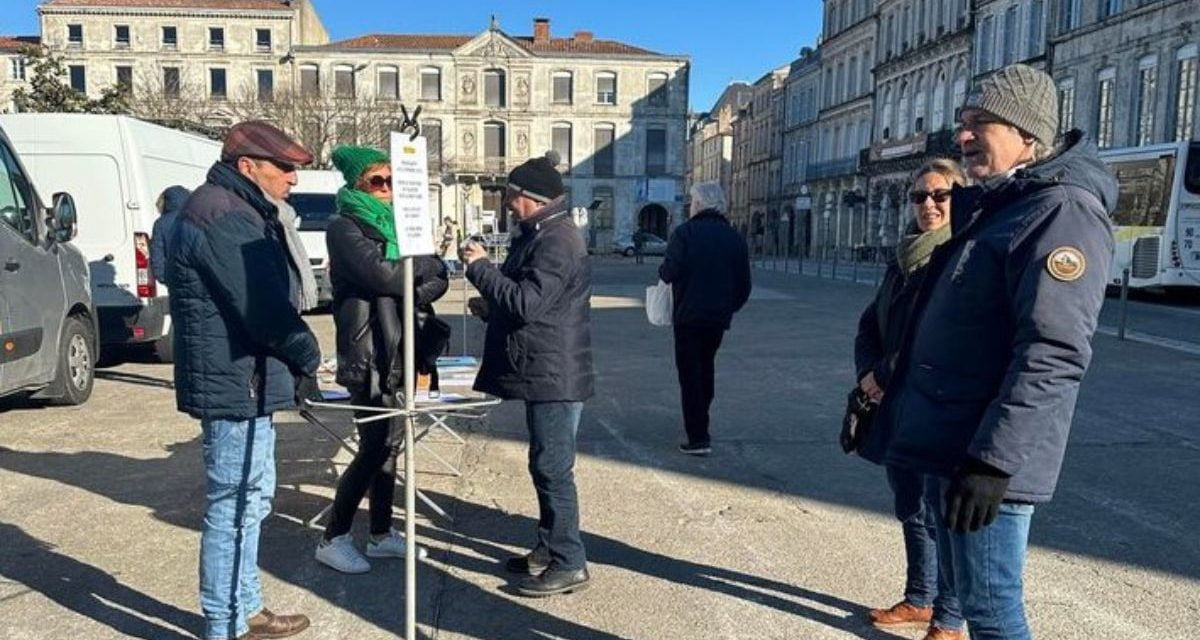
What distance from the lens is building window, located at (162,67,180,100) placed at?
146ft

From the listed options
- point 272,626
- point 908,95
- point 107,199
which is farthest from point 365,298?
point 908,95

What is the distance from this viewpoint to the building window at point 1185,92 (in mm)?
26891

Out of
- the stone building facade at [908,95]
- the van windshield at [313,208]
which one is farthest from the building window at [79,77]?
the van windshield at [313,208]

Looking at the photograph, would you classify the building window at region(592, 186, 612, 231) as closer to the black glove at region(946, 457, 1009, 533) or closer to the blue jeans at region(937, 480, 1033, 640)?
the blue jeans at region(937, 480, 1033, 640)

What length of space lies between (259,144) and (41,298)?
502 cm

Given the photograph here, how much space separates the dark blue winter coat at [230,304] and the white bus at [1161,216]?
20.6 m

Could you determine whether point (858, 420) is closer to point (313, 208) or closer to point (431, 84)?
point (313, 208)

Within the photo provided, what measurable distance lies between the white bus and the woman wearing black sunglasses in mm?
18677

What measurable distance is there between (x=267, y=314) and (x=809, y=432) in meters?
4.96

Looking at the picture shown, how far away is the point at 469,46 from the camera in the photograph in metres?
59.4

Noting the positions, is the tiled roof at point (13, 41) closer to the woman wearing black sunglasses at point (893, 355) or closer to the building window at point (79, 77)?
the building window at point (79, 77)

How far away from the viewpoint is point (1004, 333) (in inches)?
93.8

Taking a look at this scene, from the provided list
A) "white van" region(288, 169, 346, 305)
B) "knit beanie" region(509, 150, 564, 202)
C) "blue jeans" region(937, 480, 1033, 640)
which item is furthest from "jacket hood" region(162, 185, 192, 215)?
"blue jeans" region(937, 480, 1033, 640)

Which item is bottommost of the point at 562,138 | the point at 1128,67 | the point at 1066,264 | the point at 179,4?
the point at 1066,264
